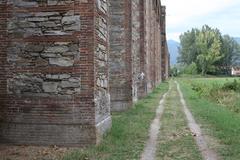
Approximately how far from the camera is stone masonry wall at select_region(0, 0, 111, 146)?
1149 cm

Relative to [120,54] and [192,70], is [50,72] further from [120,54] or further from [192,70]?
[192,70]

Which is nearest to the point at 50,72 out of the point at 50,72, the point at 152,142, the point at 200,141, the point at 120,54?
the point at 50,72

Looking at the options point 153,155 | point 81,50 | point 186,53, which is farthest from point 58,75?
point 186,53

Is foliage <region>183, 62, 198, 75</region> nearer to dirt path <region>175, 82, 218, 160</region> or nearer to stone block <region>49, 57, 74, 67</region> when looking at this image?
dirt path <region>175, 82, 218, 160</region>

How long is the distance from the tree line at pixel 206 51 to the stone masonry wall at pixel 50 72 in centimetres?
11387

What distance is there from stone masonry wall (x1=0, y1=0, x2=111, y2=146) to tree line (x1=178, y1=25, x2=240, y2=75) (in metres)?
114

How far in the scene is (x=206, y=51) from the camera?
12619 cm

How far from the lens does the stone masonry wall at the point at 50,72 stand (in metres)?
11.5

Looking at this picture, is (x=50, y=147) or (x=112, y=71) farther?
(x=112, y=71)

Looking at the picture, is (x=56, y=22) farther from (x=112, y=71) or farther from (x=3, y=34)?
(x=112, y=71)

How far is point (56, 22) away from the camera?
11.6 metres

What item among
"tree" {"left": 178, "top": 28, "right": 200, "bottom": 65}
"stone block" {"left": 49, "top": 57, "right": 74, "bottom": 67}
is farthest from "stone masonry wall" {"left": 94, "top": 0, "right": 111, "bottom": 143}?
"tree" {"left": 178, "top": 28, "right": 200, "bottom": 65}

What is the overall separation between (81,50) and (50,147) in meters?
2.35

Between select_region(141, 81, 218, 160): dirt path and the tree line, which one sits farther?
the tree line
